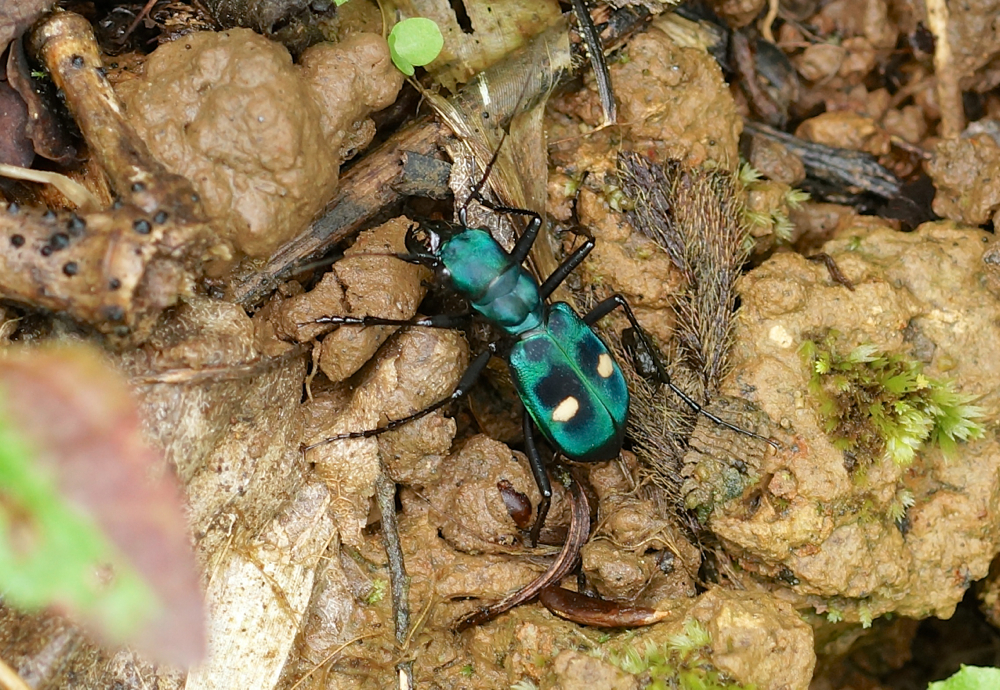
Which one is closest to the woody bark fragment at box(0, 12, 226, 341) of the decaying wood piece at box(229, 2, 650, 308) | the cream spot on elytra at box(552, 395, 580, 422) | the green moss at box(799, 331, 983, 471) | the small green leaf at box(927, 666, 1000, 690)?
the decaying wood piece at box(229, 2, 650, 308)

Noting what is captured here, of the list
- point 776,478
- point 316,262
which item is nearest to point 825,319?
point 776,478

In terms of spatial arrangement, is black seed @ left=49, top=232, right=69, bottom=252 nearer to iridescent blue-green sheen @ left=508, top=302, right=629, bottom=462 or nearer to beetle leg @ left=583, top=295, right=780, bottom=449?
iridescent blue-green sheen @ left=508, top=302, right=629, bottom=462

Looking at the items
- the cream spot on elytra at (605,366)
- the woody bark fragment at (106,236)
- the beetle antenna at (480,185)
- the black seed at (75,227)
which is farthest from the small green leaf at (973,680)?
the black seed at (75,227)

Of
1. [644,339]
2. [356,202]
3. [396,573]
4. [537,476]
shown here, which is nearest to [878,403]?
[644,339]

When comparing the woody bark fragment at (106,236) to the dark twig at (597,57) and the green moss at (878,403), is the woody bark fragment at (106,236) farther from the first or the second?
the green moss at (878,403)

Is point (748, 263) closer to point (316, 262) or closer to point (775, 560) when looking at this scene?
point (775, 560)

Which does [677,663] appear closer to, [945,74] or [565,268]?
[565,268]
